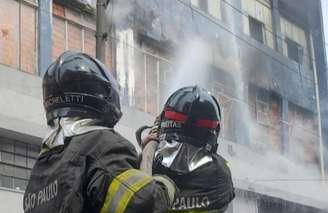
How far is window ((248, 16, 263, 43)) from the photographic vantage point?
18166mm

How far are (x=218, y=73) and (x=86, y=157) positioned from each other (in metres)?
14.6

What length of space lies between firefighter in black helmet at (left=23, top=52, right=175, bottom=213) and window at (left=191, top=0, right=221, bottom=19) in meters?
14.0

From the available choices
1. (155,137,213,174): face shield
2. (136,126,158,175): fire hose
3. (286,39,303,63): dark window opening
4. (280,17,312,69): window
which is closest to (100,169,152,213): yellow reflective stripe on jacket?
(136,126,158,175): fire hose

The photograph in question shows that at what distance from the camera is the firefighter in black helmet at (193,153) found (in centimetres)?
221

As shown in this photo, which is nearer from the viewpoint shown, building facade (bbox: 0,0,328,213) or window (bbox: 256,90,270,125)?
building facade (bbox: 0,0,328,213)

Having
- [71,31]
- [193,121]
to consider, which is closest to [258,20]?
[71,31]

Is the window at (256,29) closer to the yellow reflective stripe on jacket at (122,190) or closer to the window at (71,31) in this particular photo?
the window at (71,31)

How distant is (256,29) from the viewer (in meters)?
18.4

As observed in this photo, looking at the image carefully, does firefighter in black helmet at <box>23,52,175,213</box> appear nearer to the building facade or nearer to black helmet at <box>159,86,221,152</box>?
black helmet at <box>159,86,221,152</box>

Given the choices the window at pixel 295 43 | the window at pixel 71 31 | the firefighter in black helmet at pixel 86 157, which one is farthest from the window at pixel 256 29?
the firefighter in black helmet at pixel 86 157

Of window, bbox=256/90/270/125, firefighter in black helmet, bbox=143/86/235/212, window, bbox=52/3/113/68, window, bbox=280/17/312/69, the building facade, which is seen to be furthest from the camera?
window, bbox=280/17/312/69

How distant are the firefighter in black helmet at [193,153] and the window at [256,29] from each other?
15.9 meters

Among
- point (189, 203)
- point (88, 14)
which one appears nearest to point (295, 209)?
point (88, 14)

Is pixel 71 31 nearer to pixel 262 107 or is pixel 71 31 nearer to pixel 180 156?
pixel 262 107
